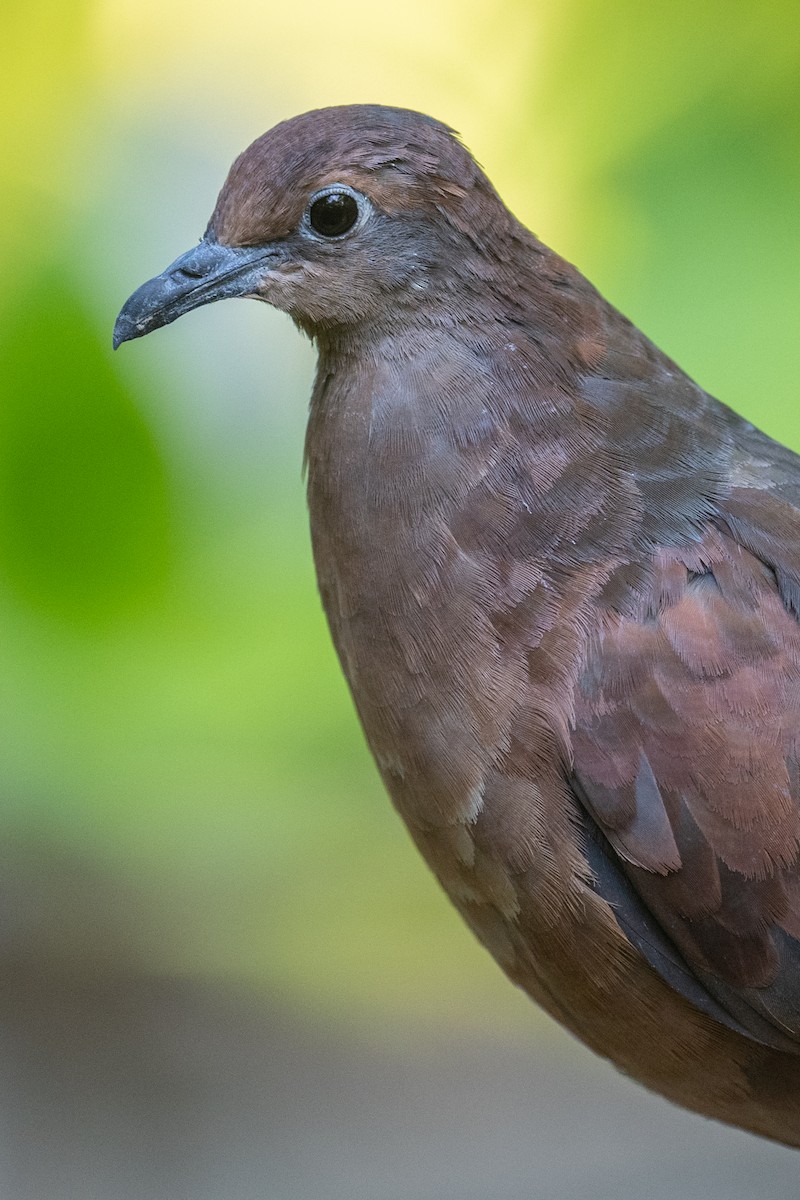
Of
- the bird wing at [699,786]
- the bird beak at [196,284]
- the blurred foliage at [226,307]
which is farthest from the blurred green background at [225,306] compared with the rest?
the bird wing at [699,786]

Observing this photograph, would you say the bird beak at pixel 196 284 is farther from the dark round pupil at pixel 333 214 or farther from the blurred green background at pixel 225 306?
the blurred green background at pixel 225 306

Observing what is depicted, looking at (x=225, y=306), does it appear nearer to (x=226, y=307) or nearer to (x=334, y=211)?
(x=226, y=307)

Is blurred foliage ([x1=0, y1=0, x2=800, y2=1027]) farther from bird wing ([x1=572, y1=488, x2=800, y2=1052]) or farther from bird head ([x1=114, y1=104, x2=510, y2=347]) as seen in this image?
bird wing ([x1=572, y1=488, x2=800, y2=1052])

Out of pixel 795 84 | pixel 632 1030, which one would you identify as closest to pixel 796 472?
pixel 632 1030

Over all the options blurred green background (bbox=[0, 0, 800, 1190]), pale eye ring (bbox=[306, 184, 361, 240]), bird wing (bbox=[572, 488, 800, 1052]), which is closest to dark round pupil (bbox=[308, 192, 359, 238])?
pale eye ring (bbox=[306, 184, 361, 240])

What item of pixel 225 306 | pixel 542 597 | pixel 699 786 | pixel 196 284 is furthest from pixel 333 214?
pixel 225 306
